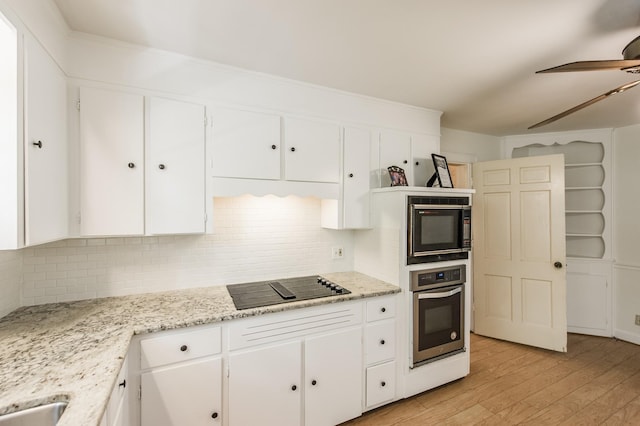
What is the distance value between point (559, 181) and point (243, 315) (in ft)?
11.2

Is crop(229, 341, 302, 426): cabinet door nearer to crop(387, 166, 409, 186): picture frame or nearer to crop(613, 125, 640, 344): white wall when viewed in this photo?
crop(387, 166, 409, 186): picture frame

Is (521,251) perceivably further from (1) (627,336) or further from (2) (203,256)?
(2) (203,256)

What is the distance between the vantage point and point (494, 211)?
10.9 ft

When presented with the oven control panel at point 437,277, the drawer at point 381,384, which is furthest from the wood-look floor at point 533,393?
the oven control panel at point 437,277

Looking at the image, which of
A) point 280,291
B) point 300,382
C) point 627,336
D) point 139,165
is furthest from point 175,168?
point 627,336

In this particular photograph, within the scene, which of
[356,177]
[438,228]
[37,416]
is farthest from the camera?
[356,177]

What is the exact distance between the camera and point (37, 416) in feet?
2.84

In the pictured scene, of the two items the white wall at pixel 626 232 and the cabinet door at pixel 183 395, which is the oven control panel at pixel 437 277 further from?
the white wall at pixel 626 232

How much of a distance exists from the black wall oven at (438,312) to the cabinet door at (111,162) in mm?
2061

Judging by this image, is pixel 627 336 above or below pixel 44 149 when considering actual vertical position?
below

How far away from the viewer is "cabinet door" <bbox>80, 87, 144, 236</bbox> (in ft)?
5.35

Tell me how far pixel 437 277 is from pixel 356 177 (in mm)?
1090

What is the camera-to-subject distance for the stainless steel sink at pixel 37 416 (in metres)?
0.84

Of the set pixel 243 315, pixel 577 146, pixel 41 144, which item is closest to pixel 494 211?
pixel 577 146
